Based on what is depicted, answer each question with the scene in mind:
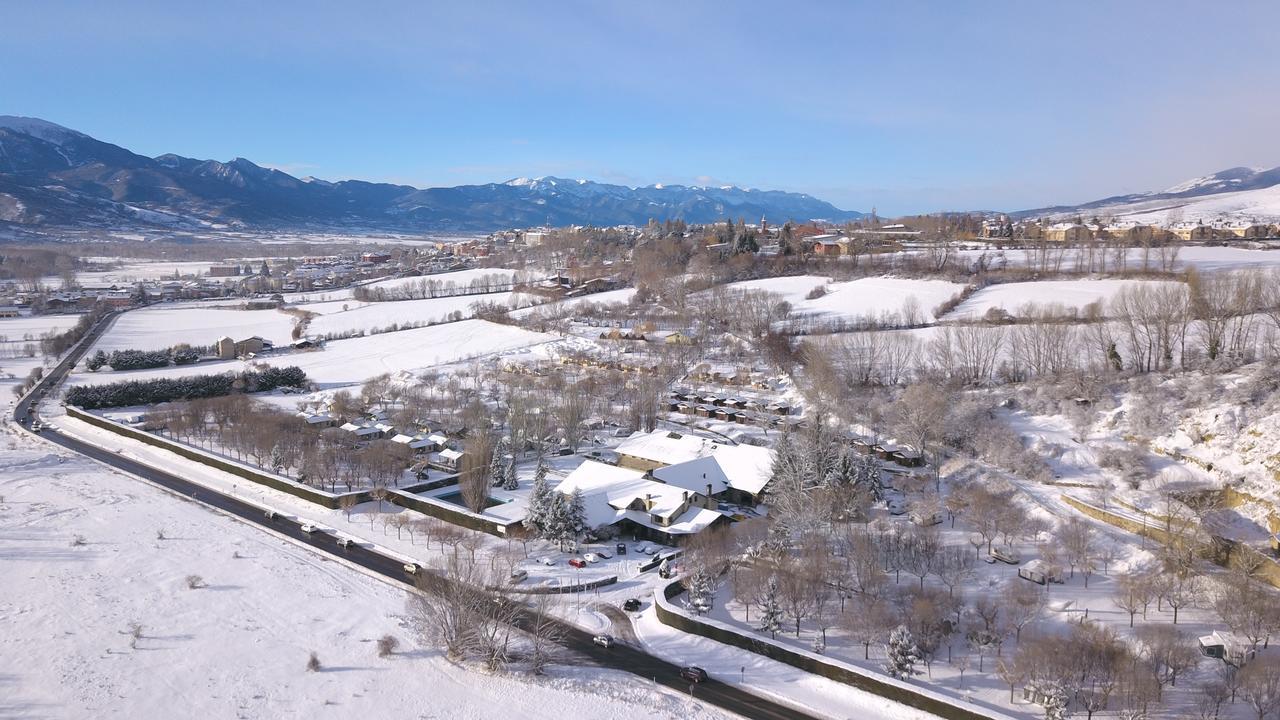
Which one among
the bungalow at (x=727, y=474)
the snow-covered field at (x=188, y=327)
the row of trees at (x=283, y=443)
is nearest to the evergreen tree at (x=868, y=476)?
the bungalow at (x=727, y=474)

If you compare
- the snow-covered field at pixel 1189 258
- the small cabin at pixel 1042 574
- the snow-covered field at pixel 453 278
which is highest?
the snow-covered field at pixel 1189 258

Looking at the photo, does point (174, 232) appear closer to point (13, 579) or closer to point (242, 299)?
point (242, 299)

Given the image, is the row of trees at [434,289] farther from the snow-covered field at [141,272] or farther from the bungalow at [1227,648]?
the bungalow at [1227,648]

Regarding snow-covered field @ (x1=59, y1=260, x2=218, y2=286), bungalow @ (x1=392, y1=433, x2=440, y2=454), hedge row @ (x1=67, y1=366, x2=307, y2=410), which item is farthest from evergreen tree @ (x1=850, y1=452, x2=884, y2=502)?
snow-covered field @ (x1=59, y1=260, x2=218, y2=286)

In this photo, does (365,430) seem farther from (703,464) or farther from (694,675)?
(694,675)

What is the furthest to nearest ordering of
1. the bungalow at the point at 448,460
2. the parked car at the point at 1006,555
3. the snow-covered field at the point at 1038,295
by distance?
the snow-covered field at the point at 1038,295, the bungalow at the point at 448,460, the parked car at the point at 1006,555

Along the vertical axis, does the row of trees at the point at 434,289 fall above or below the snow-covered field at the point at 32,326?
above

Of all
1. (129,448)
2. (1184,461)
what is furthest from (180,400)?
(1184,461)

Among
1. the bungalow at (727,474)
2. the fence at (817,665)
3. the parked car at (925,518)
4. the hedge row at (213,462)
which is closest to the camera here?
the fence at (817,665)
